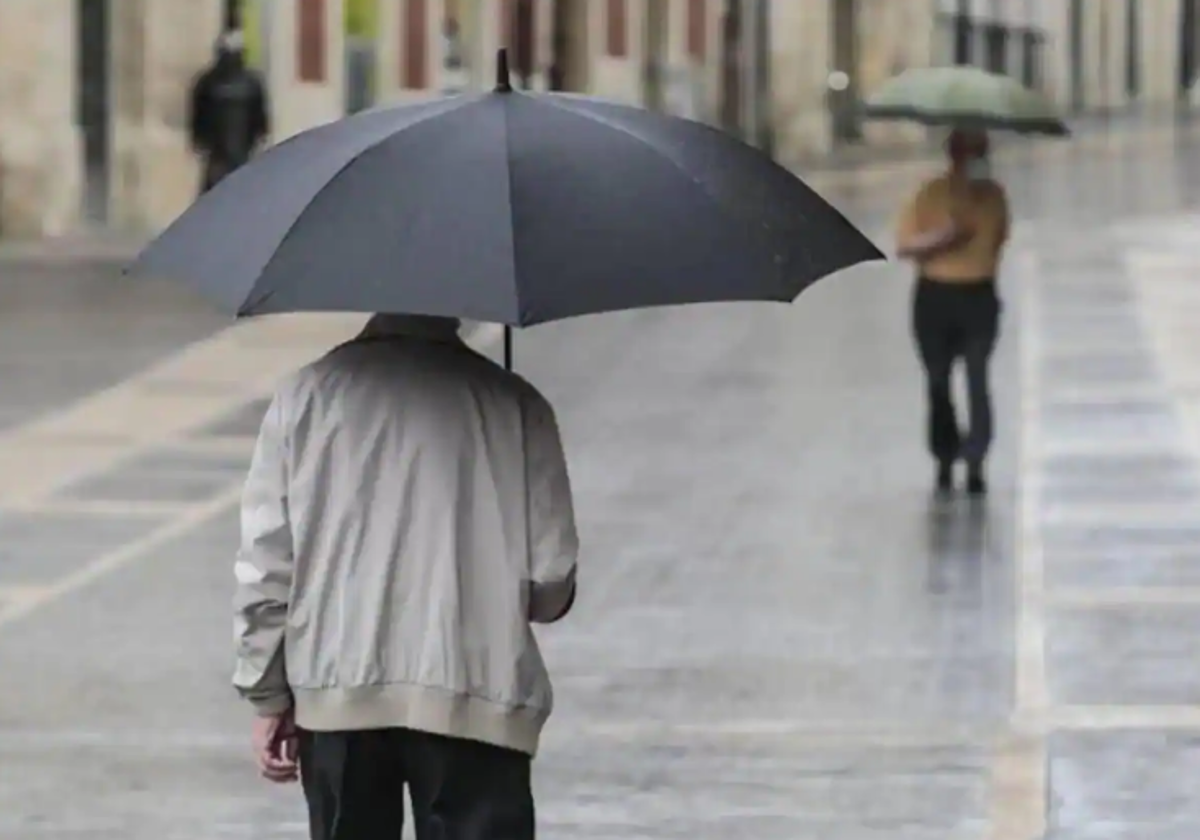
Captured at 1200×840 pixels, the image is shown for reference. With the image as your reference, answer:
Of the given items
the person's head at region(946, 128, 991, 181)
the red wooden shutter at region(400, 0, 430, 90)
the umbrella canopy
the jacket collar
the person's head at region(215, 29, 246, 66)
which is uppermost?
the umbrella canopy

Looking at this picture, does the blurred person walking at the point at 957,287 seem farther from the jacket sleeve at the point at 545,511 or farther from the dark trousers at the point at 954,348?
the jacket sleeve at the point at 545,511

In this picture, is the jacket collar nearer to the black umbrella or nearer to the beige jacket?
the beige jacket

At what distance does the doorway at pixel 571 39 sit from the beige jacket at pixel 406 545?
142 ft

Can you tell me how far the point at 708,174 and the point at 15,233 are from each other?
2548 cm

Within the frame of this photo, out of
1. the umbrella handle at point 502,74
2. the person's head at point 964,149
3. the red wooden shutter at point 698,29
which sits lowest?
the red wooden shutter at point 698,29

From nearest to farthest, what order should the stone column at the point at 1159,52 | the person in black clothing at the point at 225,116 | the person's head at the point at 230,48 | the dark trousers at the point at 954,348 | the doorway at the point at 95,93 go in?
the dark trousers at the point at 954,348
the person in black clothing at the point at 225,116
the person's head at the point at 230,48
the doorway at the point at 95,93
the stone column at the point at 1159,52

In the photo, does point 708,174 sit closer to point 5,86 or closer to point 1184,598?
point 1184,598

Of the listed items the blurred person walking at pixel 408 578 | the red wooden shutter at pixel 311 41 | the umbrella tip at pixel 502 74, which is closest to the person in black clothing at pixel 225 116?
the red wooden shutter at pixel 311 41

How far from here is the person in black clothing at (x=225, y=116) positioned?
3114 cm

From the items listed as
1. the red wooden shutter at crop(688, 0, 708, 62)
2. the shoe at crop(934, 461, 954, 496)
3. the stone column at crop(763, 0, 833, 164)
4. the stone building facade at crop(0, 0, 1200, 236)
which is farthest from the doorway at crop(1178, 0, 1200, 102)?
the shoe at crop(934, 461, 954, 496)

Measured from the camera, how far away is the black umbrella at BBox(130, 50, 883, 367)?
521 centimetres

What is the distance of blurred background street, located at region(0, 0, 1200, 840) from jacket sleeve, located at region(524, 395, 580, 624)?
9.33 feet

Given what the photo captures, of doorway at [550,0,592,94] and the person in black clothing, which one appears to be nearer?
the person in black clothing

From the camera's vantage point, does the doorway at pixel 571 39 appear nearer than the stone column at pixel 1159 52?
Yes
